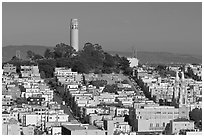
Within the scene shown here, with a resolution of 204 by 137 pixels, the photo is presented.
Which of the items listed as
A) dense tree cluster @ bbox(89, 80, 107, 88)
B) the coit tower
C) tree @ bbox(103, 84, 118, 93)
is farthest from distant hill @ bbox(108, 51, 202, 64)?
tree @ bbox(103, 84, 118, 93)

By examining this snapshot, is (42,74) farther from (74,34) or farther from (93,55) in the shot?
(74,34)

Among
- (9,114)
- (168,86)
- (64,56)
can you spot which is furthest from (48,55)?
(9,114)

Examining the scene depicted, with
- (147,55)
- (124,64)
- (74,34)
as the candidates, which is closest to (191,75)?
(124,64)

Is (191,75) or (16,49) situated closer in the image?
(191,75)

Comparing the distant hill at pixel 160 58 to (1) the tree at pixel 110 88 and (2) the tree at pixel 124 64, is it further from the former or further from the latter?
(1) the tree at pixel 110 88

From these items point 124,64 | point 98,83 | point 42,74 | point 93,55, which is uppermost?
point 93,55

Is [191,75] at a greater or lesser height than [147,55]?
lesser

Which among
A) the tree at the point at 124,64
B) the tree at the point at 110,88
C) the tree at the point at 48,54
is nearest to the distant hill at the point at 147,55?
the tree at the point at 48,54
